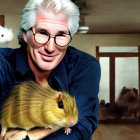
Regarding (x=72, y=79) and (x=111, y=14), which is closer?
(x=72, y=79)

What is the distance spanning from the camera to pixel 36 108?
28.2 inches

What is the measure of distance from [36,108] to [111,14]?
1712mm

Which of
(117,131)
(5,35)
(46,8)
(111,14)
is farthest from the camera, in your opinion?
(117,131)

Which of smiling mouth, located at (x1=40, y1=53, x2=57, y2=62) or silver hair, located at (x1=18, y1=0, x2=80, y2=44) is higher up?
silver hair, located at (x1=18, y1=0, x2=80, y2=44)

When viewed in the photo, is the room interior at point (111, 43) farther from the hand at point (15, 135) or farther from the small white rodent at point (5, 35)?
the hand at point (15, 135)

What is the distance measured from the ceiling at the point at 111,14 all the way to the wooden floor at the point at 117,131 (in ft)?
4.08

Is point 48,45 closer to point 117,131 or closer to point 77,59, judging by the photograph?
point 77,59

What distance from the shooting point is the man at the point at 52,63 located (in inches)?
28.1

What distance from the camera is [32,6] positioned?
71cm

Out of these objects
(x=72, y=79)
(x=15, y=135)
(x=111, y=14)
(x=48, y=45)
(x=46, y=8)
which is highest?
(x=111, y=14)

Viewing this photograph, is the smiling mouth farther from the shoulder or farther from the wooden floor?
the wooden floor

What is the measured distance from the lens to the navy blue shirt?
734 millimetres

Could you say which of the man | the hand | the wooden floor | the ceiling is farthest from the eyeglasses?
the wooden floor

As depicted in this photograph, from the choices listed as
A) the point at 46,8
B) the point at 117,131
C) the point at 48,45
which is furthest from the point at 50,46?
the point at 117,131
